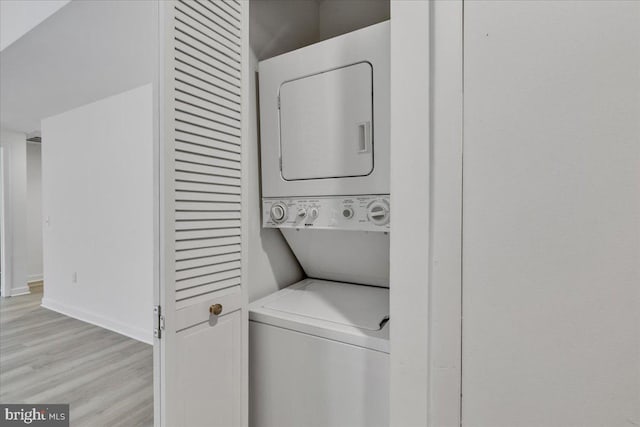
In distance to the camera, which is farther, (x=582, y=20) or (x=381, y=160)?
(x=381, y=160)

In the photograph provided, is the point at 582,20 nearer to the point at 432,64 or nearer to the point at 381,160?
the point at 432,64

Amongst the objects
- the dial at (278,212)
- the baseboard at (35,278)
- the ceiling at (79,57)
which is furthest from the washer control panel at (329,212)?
the baseboard at (35,278)

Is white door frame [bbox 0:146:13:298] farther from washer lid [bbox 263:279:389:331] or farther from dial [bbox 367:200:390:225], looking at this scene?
dial [bbox 367:200:390:225]

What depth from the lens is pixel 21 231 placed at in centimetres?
557

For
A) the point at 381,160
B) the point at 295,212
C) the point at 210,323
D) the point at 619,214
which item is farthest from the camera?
the point at 295,212

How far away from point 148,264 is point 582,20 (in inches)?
153

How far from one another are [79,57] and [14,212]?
4.38 meters

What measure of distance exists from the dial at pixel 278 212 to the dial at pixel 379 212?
47cm

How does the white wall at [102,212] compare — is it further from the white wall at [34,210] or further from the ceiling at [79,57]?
the white wall at [34,210]

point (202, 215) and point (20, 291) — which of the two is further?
point (20, 291)

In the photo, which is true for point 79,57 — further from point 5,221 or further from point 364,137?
point 5,221

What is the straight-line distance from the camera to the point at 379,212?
1358 millimetres

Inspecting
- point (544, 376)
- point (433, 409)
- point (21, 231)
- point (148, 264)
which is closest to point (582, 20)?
point (544, 376)

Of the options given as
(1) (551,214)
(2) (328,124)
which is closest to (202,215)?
(2) (328,124)
